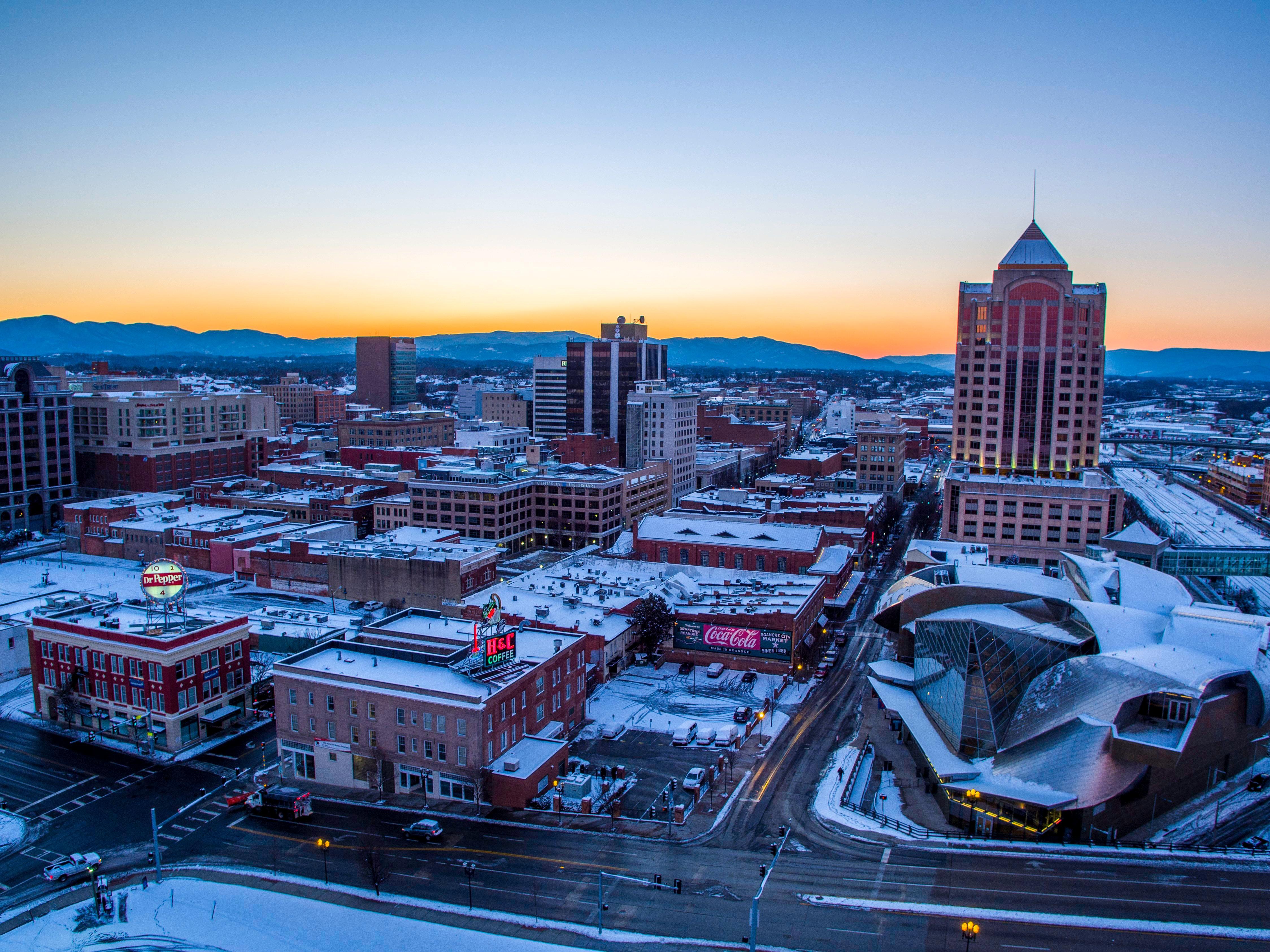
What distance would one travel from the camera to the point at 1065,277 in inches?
5295

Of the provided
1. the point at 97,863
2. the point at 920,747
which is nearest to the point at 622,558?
the point at 920,747

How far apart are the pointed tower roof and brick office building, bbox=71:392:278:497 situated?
147 meters

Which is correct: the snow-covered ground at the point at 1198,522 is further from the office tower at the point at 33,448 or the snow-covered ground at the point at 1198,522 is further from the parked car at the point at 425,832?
the office tower at the point at 33,448

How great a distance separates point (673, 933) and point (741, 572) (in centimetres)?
6430

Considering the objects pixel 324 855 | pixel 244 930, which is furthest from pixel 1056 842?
pixel 244 930

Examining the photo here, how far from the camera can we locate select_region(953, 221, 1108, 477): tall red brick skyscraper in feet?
436

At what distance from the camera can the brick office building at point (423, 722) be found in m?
57.9

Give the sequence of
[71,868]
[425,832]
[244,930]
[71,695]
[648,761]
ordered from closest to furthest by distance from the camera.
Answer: [244,930] < [71,868] < [425,832] < [648,761] < [71,695]

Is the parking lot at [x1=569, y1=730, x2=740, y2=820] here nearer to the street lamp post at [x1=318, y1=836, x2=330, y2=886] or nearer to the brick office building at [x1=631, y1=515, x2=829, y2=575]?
the street lamp post at [x1=318, y1=836, x2=330, y2=886]

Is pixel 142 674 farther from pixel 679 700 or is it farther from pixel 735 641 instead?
pixel 735 641

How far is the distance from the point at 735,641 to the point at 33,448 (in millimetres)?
136243

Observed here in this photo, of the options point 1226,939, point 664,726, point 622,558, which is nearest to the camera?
point 1226,939

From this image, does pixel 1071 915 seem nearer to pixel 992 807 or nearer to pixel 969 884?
pixel 969 884

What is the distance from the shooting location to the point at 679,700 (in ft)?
253
